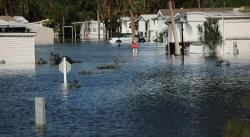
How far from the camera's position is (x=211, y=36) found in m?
50.4

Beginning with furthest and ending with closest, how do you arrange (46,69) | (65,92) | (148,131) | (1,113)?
(46,69) → (65,92) → (1,113) → (148,131)

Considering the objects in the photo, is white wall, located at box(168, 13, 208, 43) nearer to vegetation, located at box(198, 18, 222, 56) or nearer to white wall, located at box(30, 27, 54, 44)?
vegetation, located at box(198, 18, 222, 56)

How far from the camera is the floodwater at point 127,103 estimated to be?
15.1 meters

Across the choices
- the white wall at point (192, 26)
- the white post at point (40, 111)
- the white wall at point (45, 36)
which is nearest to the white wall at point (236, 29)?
the white wall at point (192, 26)

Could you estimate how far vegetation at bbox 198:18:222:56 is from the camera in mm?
50375

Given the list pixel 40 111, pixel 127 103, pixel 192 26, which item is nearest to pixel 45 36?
pixel 192 26

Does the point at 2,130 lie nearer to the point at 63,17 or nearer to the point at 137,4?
the point at 137,4

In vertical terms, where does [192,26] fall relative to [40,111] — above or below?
above

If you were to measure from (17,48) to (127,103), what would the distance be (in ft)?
82.0

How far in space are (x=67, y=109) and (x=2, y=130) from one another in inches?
160

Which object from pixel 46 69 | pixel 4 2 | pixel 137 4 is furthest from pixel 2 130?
pixel 4 2

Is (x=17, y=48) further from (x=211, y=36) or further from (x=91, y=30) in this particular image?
(x=91, y=30)

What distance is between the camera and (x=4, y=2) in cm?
13588

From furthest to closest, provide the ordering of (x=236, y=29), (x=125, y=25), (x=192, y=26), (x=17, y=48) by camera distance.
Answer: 1. (x=125, y=25)
2. (x=192, y=26)
3. (x=236, y=29)
4. (x=17, y=48)
